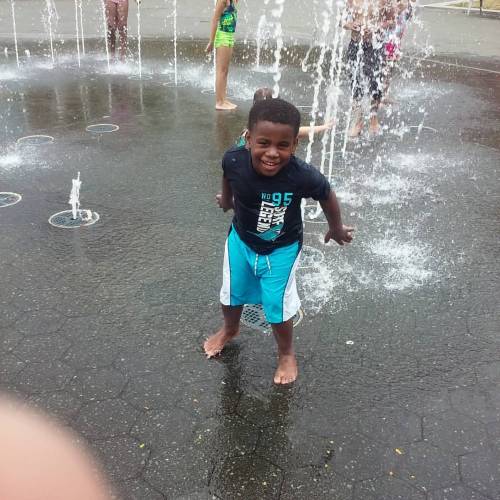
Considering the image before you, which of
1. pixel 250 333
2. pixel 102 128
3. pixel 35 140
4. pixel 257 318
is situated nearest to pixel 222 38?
pixel 102 128

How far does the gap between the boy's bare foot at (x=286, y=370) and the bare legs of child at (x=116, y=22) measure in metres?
9.34

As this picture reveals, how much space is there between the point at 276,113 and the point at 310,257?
1804mm

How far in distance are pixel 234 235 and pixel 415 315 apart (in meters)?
1.32

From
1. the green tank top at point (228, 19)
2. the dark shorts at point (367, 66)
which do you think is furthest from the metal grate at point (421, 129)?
the green tank top at point (228, 19)

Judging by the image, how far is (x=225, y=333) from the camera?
2930 mm

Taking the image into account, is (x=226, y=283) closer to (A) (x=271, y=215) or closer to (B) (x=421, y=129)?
(A) (x=271, y=215)

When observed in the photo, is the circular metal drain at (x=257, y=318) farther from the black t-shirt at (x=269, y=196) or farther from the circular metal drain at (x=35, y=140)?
the circular metal drain at (x=35, y=140)

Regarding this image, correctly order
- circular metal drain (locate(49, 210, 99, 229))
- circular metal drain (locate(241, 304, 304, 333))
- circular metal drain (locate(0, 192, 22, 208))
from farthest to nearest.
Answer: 1. circular metal drain (locate(0, 192, 22, 208))
2. circular metal drain (locate(49, 210, 99, 229))
3. circular metal drain (locate(241, 304, 304, 333))

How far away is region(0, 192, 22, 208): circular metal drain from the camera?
14.9 ft

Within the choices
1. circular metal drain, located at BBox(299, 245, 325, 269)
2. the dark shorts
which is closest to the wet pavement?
circular metal drain, located at BBox(299, 245, 325, 269)

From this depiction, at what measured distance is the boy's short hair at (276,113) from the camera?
7.22 feet

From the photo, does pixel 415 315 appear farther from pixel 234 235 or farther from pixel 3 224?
pixel 3 224

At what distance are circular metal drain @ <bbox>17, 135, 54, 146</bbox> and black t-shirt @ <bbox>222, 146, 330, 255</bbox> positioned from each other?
4222 millimetres

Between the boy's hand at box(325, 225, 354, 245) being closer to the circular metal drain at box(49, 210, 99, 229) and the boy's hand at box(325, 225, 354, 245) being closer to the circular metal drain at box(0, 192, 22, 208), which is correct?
the circular metal drain at box(49, 210, 99, 229)
